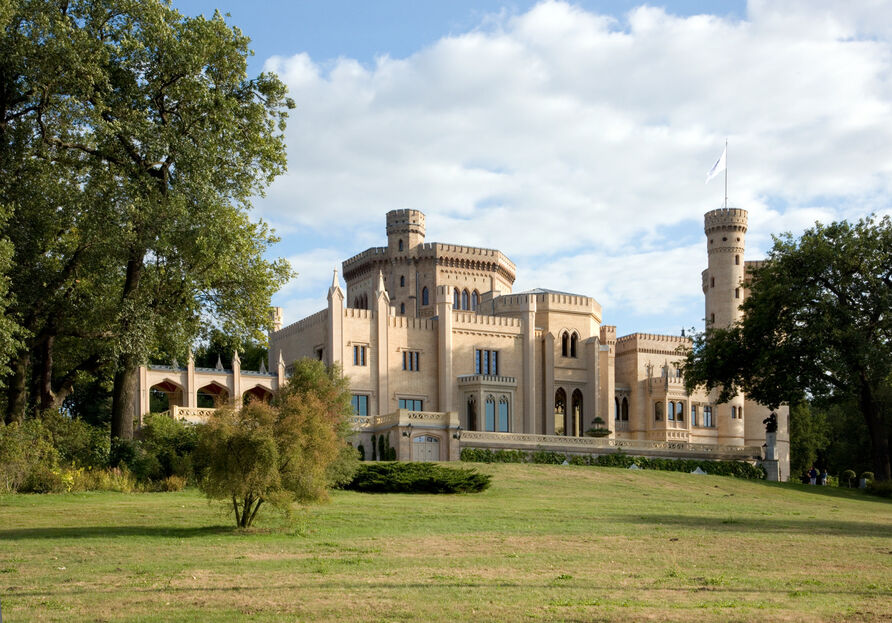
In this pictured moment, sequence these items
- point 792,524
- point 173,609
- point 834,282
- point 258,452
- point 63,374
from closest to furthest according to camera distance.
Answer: point 173,609, point 258,452, point 792,524, point 63,374, point 834,282

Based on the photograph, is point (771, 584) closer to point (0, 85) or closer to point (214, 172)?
point (214, 172)

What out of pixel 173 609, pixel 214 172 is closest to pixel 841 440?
pixel 214 172

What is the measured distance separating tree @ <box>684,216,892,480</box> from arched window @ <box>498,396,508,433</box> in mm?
15689

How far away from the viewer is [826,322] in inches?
1709

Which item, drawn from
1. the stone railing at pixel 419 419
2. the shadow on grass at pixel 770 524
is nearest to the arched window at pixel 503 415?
the stone railing at pixel 419 419

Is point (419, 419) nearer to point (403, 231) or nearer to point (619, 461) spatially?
point (619, 461)

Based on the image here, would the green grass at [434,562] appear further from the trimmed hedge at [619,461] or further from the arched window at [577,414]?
the arched window at [577,414]

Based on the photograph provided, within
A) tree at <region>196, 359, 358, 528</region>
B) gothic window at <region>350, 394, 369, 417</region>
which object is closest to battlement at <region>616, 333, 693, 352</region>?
gothic window at <region>350, 394, 369, 417</region>

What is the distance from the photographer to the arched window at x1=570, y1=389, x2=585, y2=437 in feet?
208

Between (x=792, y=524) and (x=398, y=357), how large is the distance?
34579 mm

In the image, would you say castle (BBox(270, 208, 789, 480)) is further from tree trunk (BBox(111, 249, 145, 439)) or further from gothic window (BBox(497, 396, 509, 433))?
tree trunk (BBox(111, 249, 145, 439))

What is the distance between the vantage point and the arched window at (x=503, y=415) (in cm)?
5891

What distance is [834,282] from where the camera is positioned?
149 feet

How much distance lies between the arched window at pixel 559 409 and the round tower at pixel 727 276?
33.2 ft
